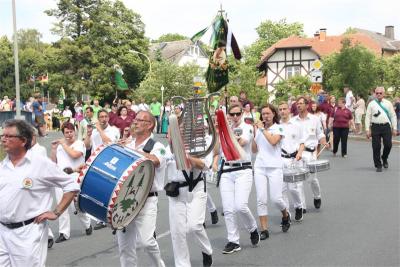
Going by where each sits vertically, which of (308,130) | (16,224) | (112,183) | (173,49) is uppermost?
(173,49)

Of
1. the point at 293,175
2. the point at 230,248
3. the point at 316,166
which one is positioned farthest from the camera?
the point at 316,166

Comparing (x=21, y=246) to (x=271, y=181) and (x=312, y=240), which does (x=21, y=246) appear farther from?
(x=312, y=240)

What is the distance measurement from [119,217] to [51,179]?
2.97 feet

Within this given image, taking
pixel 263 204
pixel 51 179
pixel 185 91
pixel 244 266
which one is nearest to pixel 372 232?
pixel 263 204

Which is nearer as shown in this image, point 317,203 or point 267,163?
point 267,163

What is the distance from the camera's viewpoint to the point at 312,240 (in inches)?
333

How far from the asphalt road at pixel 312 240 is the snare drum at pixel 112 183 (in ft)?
6.33

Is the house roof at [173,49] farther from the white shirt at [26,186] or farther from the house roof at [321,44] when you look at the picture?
the white shirt at [26,186]

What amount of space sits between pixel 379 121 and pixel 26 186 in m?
12.0

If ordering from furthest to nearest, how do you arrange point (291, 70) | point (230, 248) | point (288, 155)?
point (291, 70) < point (288, 155) < point (230, 248)

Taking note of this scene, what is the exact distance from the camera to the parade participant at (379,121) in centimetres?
1522

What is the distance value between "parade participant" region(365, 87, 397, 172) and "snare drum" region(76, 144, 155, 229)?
10.6 meters

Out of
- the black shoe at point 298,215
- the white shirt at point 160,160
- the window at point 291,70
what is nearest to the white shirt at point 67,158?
the white shirt at point 160,160

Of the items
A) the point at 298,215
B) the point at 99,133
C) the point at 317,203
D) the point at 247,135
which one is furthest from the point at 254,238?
the point at 99,133
